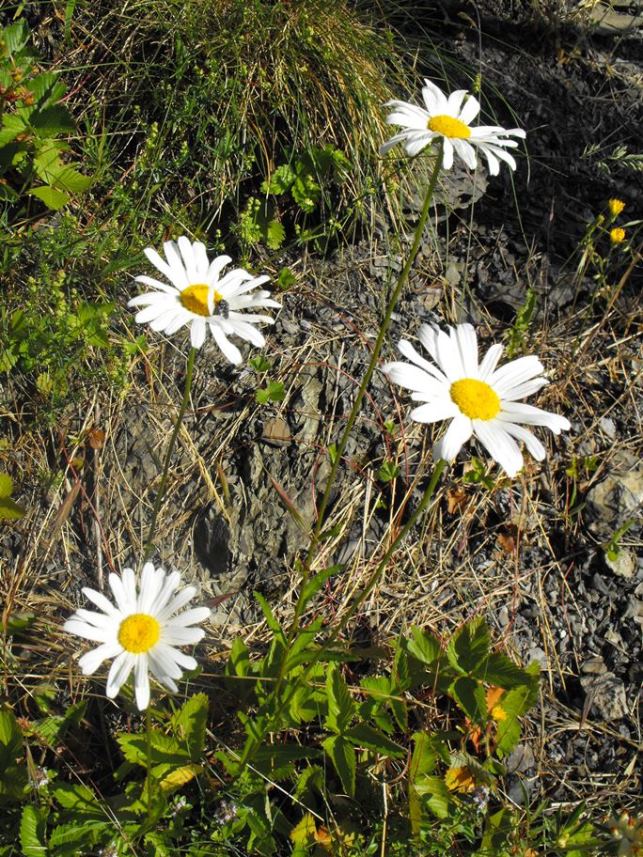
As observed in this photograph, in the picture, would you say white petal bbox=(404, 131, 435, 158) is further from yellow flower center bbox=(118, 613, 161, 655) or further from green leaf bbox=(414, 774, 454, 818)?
green leaf bbox=(414, 774, 454, 818)

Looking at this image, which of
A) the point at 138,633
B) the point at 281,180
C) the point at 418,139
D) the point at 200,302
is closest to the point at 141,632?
the point at 138,633

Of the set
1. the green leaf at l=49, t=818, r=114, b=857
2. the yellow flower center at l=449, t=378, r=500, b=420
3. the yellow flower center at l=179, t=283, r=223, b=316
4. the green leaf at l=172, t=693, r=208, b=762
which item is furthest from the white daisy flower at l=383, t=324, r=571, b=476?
the green leaf at l=49, t=818, r=114, b=857

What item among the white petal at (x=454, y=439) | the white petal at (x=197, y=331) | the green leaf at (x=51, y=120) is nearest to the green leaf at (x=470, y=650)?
the white petal at (x=454, y=439)

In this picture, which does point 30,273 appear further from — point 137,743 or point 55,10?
point 137,743

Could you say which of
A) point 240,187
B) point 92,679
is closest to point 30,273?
point 240,187

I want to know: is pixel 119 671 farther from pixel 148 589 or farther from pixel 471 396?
pixel 471 396
